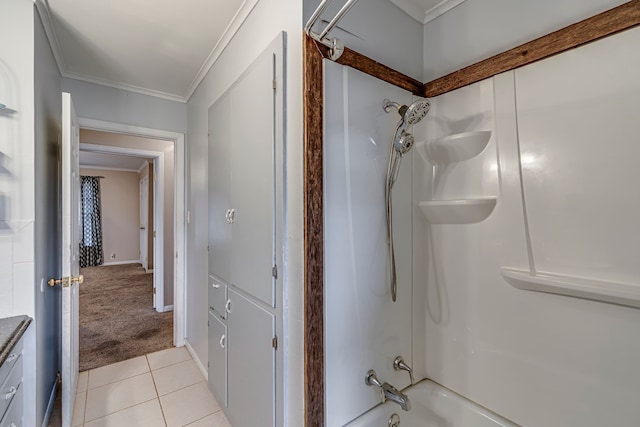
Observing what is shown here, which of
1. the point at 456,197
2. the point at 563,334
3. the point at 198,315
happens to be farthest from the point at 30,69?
the point at 563,334

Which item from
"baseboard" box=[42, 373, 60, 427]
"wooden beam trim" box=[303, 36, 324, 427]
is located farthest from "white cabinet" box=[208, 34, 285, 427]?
"baseboard" box=[42, 373, 60, 427]

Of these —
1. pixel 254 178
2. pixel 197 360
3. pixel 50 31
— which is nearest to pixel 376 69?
pixel 254 178

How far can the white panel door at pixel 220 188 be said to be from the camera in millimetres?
1679

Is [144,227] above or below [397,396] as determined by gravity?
above

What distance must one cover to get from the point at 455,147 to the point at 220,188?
142cm

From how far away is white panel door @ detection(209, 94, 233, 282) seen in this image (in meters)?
1.68

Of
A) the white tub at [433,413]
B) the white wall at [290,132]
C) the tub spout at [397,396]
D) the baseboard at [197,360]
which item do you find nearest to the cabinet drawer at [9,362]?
the white wall at [290,132]

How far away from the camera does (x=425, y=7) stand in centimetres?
150

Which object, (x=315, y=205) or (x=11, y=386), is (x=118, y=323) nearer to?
(x=11, y=386)

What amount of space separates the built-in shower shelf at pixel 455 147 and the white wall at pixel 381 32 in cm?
42

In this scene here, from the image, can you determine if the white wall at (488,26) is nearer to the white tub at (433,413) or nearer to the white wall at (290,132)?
the white wall at (290,132)

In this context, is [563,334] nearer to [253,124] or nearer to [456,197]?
[456,197]

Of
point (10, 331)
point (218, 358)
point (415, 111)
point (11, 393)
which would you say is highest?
point (415, 111)

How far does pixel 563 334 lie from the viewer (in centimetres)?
111
